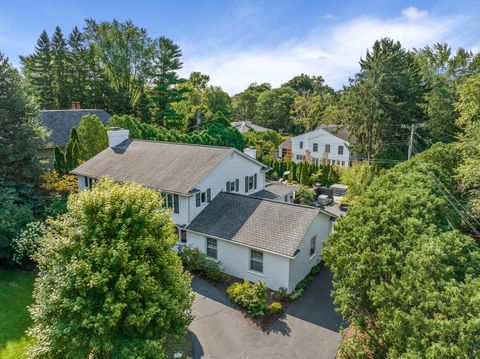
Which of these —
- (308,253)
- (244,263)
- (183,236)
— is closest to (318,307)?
(308,253)

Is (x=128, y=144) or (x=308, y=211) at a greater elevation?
(x=128, y=144)

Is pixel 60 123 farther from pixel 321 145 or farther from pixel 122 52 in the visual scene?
pixel 321 145

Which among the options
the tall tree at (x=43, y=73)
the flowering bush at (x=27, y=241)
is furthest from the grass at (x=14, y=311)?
the tall tree at (x=43, y=73)

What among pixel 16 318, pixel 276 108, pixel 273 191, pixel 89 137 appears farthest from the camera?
pixel 276 108

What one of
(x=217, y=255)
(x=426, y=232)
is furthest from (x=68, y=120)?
(x=426, y=232)

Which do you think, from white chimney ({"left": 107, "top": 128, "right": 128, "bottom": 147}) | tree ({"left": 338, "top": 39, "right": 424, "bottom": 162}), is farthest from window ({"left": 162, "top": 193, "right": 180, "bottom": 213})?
tree ({"left": 338, "top": 39, "right": 424, "bottom": 162})

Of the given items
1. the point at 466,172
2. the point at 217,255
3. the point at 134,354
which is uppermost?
the point at 466,172

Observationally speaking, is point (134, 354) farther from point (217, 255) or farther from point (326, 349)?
point (217, 255)
